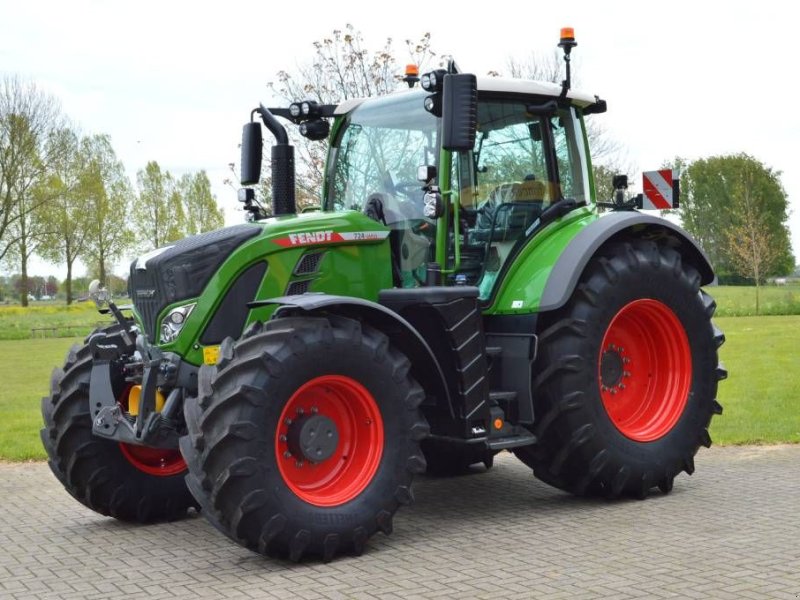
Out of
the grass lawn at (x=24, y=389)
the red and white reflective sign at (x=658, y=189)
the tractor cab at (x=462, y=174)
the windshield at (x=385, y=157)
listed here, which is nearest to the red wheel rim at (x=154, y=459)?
the tractor cab at (x=462, y=174)

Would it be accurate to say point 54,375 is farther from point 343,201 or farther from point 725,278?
point 725,278

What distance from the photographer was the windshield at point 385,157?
286 inches

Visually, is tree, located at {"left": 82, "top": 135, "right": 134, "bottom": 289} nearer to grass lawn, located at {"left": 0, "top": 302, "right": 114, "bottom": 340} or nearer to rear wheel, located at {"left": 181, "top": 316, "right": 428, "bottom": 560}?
grass lawn, located at {"left": 0, "top": 302, "right": 114, "bottom": 340}

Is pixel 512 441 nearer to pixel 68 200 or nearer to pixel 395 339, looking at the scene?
pixel 395 339

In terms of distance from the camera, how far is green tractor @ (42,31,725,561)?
5.93 metres

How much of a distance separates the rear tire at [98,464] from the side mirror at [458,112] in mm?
2685

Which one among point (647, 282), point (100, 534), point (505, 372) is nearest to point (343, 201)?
point (505, 372)

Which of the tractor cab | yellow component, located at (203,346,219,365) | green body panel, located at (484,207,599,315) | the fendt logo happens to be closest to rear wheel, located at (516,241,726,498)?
green body panel, located at (484,207,599,315)

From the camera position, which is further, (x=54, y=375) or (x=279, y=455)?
(x=54, y=375)

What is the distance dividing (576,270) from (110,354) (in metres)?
3.11

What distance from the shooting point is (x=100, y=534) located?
23.0ft

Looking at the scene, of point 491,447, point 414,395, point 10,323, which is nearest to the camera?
point 414,395

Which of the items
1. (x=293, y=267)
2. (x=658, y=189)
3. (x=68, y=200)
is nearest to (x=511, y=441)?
(x=293, y=267)

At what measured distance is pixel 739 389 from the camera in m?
15.1
